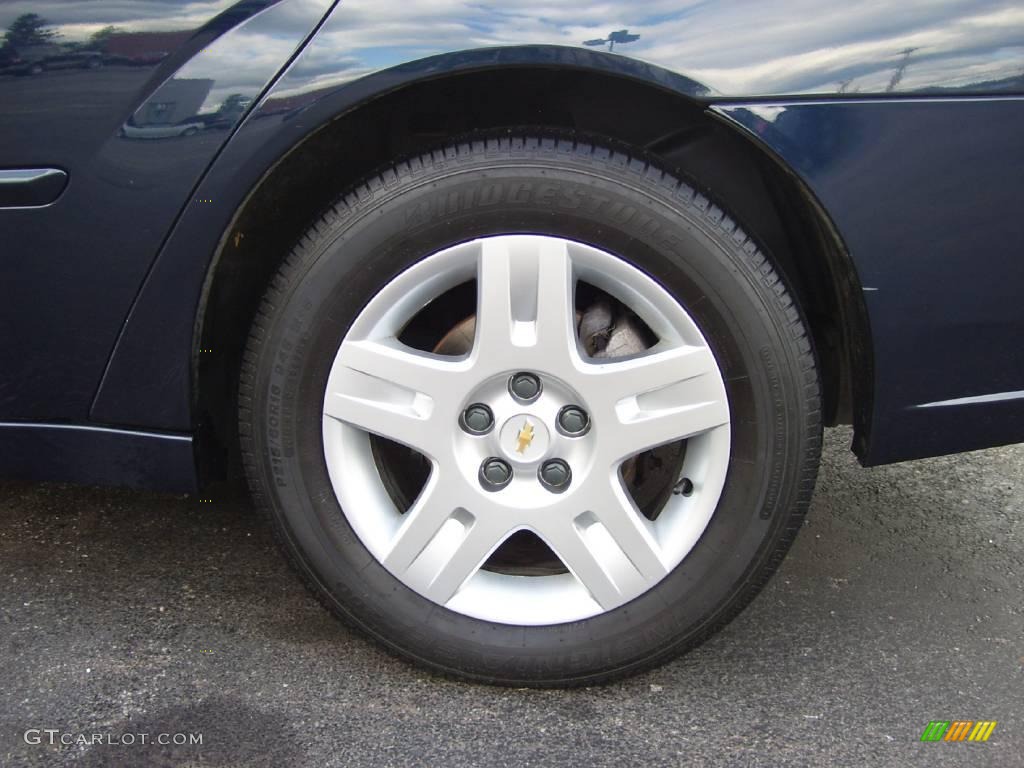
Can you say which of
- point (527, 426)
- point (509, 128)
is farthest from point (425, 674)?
point (509, 128)

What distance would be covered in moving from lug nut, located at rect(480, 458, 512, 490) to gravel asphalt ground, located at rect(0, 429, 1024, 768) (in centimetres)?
41

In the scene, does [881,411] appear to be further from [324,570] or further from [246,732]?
[246,732]

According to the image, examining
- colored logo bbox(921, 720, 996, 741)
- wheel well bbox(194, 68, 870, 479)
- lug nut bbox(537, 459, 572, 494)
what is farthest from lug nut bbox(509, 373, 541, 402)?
colored logo bbox(921, 720, 996, 741)

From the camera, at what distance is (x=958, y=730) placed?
177 cm

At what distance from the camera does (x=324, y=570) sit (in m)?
1.85

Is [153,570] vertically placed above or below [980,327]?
below

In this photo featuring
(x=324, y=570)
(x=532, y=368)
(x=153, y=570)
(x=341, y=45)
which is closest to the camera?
(x=341, y=45)

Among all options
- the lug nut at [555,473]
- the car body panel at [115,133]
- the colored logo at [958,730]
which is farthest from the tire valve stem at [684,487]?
the car body panel at [115,133]

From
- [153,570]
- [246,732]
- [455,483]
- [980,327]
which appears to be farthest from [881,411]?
[153,570]

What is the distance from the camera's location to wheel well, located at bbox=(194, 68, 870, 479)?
5.65 ft

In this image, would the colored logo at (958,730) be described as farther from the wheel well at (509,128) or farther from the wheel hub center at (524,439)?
the wheel hub center at (524,439)

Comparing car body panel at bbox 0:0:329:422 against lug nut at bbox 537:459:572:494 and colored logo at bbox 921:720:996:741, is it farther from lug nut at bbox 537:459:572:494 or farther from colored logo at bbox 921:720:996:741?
colored logo at bbox 921:720:996:741

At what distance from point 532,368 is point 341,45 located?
0.61 meters

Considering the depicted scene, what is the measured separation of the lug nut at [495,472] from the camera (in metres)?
1.79
